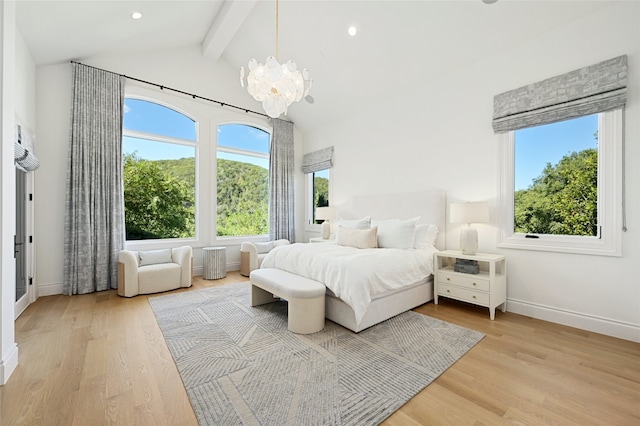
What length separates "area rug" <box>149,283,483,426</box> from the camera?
1.54 m

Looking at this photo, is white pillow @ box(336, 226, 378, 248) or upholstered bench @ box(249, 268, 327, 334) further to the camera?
white pillow @ box(336, 226, 378, 248)

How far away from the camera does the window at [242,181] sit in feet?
17.3

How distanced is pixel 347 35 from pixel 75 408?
4552mm

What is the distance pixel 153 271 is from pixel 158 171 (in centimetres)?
184

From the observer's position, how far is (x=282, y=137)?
5875mm

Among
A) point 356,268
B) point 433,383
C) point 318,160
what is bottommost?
point 433,383

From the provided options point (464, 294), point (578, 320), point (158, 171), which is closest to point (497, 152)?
point (464, 294)

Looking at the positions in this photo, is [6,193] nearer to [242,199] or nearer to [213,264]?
[213,264]

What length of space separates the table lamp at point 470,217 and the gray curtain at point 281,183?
3563 millimetres

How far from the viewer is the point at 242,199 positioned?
5574mm

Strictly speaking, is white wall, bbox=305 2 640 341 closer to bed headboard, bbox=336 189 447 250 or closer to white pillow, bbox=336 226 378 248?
bed headboard, bbox=336 189 447 250

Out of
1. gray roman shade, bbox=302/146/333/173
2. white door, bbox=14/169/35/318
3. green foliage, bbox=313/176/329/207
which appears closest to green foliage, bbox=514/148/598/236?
gray roman shade, bbox=302/146/333/173

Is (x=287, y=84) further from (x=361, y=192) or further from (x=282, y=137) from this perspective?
(x=282, y=137)

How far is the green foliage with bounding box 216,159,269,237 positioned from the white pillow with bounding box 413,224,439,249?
3.34 m
